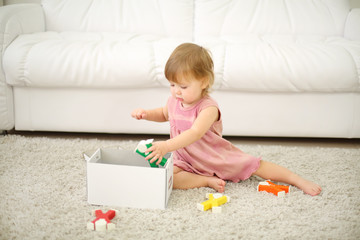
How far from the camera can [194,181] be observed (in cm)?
118

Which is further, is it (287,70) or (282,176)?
(287,70)

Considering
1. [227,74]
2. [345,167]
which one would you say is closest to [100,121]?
[227,74]

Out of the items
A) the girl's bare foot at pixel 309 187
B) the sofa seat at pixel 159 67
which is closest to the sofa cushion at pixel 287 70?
the sofa seat at pixel 159 67

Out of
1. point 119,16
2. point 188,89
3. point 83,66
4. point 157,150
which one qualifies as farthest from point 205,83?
point 119,16

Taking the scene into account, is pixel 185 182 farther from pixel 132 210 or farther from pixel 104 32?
pixel 104 32

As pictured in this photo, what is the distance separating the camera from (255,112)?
1626 mm

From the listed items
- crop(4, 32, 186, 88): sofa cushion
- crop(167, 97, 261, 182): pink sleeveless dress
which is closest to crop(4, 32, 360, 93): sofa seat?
crop(4, 32, 186, 88): sofa cushion

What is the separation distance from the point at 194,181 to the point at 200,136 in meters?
0.17

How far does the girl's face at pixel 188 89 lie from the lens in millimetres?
1112

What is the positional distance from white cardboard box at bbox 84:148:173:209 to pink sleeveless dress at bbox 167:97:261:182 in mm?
195

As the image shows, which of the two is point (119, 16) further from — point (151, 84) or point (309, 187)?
point (309, 187)

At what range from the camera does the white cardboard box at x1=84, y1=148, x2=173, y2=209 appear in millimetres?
983

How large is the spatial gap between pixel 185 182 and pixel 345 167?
2.13ft

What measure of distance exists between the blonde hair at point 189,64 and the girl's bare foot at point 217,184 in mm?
328
